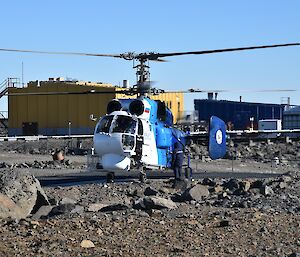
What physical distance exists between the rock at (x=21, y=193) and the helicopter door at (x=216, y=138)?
1070 centimetres

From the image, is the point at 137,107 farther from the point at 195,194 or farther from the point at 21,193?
the point at 21,193

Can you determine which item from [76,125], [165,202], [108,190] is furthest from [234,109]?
[165,202]

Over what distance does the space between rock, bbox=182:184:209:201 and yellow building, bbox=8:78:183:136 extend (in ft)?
161

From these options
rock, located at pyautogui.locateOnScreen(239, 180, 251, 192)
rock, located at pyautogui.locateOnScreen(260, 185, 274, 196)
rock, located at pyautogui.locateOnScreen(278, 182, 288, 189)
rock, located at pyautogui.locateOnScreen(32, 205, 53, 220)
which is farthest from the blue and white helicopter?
rock, located at pyautogui.locateOnScreen(32, 205, 53, 220)

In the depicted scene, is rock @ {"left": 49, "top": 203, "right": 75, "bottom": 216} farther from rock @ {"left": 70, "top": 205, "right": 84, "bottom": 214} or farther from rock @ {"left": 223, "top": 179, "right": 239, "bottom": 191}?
rock @ {"left": 223, "top": 179, "right": 239, "bottom": 191}

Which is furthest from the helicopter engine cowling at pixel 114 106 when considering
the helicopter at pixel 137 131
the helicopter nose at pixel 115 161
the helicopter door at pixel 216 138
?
the helicopter door at pixel 216 138

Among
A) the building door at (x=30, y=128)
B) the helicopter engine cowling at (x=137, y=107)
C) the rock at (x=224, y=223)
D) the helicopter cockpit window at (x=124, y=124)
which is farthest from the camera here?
the building door at (x=30, y=128)

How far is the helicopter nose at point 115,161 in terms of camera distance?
23.9m

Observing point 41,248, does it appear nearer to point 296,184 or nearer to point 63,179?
point 296,184

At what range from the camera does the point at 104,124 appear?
2408 centimetres

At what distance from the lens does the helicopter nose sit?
23.9 meters

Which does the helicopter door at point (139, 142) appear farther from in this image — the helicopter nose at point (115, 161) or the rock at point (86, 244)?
the rock at point (86, 244)

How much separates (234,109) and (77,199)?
77776mm

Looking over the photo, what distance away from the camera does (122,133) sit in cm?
2386
